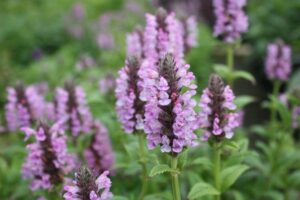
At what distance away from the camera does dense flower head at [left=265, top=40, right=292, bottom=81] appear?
5.17m

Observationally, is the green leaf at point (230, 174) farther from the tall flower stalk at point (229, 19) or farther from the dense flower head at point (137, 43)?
the tall flower stalk at point (229, 19)

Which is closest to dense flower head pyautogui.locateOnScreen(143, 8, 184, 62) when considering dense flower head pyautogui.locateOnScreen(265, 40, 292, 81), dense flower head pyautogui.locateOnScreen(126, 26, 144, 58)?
dense flower head pyautogui.locateOnScreen(126, 26, 144, 58)

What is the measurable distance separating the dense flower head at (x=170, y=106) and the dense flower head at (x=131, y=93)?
485mm

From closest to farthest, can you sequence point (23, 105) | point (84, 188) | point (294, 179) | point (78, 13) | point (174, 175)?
point (84, 188) → point (174, 175) → point (23, 105) → point (294, 179) → point (78, 13)

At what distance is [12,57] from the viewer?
10.3 metres

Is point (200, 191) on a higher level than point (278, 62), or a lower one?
lower

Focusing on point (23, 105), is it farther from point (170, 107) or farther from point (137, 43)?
point (170, 107)

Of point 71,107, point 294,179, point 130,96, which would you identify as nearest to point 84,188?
point 130,96

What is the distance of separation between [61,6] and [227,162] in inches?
396

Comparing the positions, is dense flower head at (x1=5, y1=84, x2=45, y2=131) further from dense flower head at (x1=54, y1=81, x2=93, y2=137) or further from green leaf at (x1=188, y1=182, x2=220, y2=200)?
green leaf at (x1=188, y1=182, x2=220, y2=200)

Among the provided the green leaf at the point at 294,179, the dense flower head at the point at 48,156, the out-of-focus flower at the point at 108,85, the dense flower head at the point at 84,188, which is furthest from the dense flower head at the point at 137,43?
the green leaf at the point at 294,179

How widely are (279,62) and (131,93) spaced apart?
8.15ft

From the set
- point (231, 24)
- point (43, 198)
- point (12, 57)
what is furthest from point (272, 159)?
point (12, 57)

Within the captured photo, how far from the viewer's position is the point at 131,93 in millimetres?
3303
